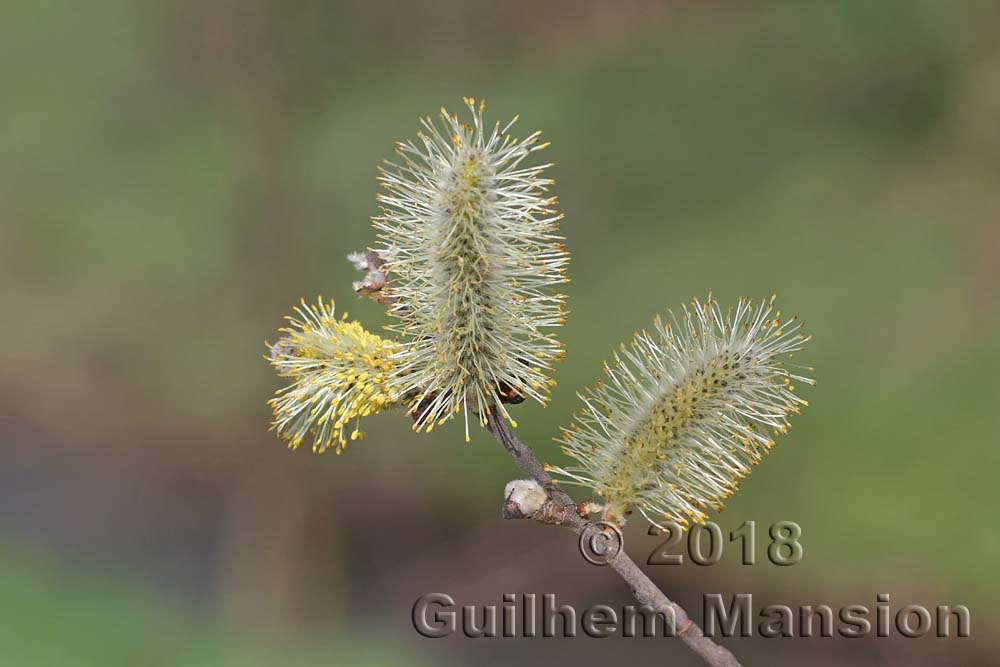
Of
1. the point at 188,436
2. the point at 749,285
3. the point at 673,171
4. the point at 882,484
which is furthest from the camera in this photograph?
the point at 188,436

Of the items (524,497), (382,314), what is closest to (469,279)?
(524,497)

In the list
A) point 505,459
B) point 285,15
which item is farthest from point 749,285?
point 285,15

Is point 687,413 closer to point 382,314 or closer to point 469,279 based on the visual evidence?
point 469,279

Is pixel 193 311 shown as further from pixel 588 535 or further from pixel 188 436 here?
pixel 588 535

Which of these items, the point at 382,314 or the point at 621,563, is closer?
the point at 621,563

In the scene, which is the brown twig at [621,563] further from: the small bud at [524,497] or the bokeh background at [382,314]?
the bokeh background at [382,314]

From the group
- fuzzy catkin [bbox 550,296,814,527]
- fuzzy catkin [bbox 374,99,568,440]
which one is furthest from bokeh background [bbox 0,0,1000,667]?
fuzzy catkin [bbox 374,99,568,440]

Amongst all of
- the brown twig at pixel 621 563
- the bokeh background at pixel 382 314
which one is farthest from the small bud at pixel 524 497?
the bokeh background at pixel 382 314
